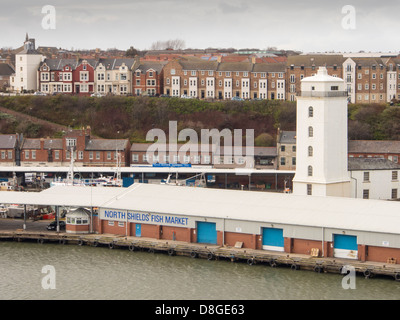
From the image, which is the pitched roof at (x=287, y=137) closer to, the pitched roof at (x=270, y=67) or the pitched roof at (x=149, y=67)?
the pitched roof at (x=270, y=67)

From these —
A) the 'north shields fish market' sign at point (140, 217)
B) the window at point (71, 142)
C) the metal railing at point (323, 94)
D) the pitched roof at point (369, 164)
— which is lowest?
the 'north shields fish market' sign at point (140, 217)

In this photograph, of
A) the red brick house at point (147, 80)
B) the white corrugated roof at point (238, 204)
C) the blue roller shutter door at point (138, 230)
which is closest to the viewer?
the white corrugated roof at point (238, 204)

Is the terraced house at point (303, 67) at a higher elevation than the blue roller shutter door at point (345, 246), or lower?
higher

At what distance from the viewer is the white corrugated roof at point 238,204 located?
3903 centimetres

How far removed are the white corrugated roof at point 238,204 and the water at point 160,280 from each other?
92.3 inches

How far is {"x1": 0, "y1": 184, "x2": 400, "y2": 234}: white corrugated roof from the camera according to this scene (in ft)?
128

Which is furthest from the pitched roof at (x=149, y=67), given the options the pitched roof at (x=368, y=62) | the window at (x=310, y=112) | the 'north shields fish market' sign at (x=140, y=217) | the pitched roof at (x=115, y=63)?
the 'north shields fish market' sign at (x=140, y=217)

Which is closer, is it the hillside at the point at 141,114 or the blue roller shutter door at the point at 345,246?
the blue roller shutter door at the point at 345,246

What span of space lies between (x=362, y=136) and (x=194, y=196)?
23.4 metres

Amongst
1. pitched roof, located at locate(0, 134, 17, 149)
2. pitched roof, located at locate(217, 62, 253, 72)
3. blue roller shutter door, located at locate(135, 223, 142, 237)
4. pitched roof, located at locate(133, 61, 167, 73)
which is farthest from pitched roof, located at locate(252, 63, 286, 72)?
blue roller shutter door, located at locate(135, 223, 142, 237)

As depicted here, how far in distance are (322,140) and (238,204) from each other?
642cm

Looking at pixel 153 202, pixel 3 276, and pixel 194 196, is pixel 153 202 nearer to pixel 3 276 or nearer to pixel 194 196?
pixel 194 196

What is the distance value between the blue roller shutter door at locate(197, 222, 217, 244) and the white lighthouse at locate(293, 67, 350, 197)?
22.7ft
